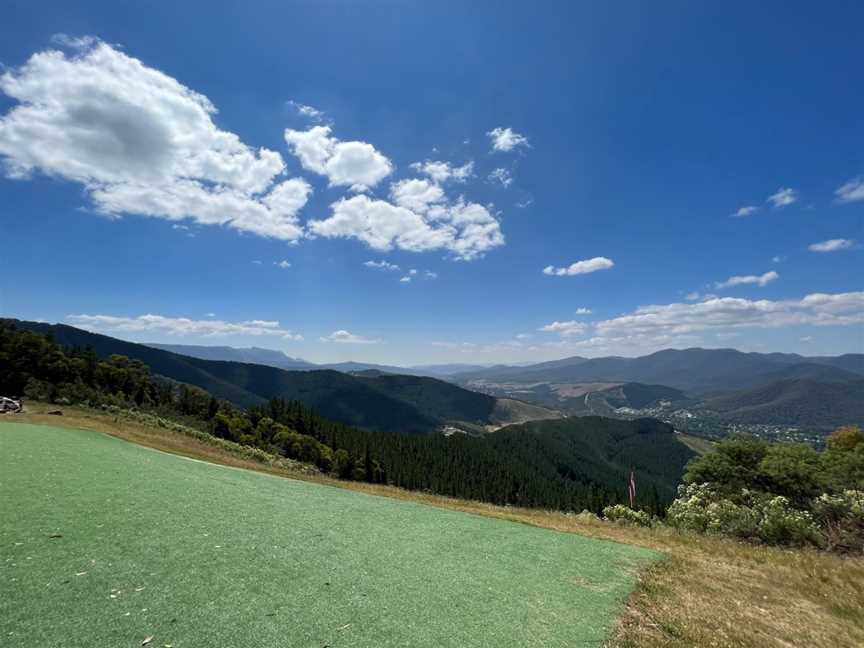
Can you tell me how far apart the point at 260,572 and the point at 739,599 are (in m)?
11.4

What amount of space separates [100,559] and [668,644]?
10.6 meters

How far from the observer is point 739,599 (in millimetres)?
10312

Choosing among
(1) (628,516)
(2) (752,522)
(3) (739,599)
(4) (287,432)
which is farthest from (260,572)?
(4) (287,432)

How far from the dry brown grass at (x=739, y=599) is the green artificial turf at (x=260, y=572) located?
0.74m

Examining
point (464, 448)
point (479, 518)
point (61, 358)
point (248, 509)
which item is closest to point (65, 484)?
point (248, 509)

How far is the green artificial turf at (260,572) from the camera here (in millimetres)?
6270

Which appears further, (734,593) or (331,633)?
(734,593)

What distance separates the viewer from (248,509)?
40.3 feet

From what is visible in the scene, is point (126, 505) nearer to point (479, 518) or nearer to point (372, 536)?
point (372, 536)

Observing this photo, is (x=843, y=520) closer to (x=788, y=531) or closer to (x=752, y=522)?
(x=752, y=522)

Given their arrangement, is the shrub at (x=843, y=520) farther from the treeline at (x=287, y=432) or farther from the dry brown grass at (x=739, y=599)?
the treeline at (x=287, y=432)

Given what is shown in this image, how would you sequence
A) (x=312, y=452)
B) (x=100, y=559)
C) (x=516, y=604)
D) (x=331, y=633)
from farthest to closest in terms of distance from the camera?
(x=312, y=452) → (x=516, y=604) → (x=100, y=559) → (x=331, y=633)

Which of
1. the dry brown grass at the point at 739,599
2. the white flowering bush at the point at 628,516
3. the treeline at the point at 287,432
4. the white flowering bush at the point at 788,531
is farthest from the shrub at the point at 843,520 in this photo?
the treeline at the point at 287,432

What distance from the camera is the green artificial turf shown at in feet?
20.6
